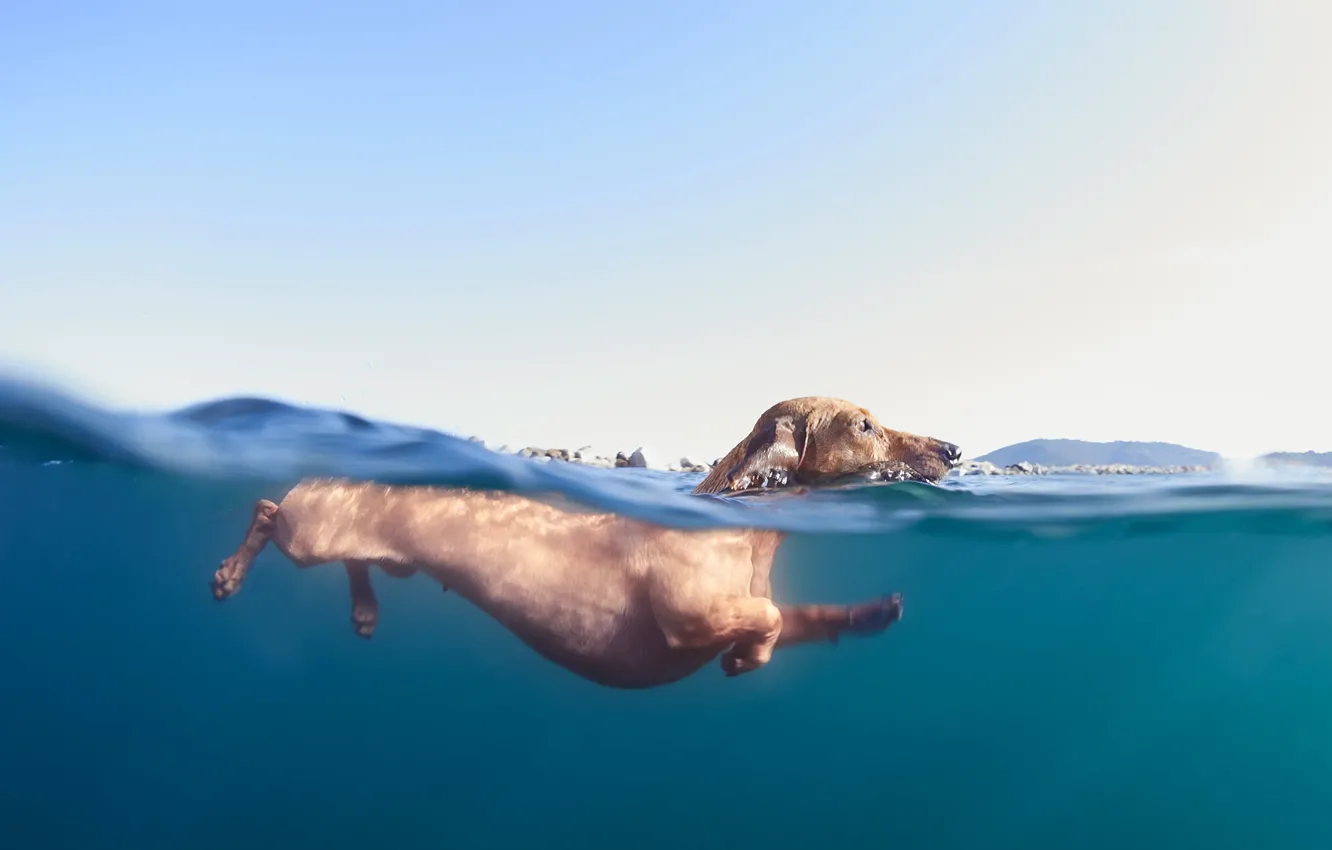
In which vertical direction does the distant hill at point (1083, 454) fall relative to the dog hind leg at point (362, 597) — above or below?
above

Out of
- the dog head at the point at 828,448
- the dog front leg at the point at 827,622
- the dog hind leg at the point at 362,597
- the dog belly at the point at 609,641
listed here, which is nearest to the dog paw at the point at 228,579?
the dog hind leg at the point at 362,597

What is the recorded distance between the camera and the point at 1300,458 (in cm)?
941

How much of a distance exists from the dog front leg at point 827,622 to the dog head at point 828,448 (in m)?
0.91

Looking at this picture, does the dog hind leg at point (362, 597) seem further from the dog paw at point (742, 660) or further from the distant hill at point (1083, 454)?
the distant hill at point (1083, 454)

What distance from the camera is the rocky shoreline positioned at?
899 cm

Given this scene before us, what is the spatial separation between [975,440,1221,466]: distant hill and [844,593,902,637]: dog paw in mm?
6798

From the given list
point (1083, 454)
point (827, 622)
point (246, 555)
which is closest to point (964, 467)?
point (1083, 454)

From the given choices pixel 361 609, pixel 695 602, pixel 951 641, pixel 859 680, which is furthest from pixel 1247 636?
pixel 361 609

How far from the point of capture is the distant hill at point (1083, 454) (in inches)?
436

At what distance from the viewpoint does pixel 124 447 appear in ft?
24.0

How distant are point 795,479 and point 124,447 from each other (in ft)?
22.1

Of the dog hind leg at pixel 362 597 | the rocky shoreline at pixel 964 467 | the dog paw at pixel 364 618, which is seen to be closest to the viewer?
the dog hind leg at pixel 362 597

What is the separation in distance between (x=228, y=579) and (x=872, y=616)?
4582 mm

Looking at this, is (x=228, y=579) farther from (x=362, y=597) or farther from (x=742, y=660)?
(x=742, y=660)
